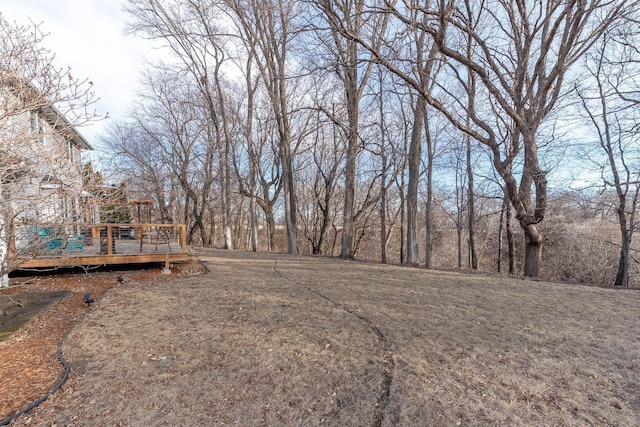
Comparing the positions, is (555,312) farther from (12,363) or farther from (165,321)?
(12,363)

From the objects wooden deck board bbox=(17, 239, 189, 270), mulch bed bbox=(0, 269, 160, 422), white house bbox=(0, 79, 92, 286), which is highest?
white house bbox=(0, 79, 92, 286)

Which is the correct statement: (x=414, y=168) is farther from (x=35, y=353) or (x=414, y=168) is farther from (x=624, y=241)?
(x=35, y=353)

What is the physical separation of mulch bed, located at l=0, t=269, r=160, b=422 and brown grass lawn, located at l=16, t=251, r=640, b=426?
16 cm

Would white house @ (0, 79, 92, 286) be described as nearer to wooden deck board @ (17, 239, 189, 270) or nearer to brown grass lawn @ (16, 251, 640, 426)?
brown grass lawn @ (16, 251, 640, 426)

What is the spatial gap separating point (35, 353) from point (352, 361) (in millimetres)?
3050

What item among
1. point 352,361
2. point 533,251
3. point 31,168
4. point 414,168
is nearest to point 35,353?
point 31,168

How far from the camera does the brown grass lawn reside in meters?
2.07

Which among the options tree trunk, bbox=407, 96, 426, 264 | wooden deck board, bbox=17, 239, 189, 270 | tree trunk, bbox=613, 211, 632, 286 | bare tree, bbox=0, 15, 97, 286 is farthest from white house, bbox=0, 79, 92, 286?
tree trunk, bbox=613, 211, 632, 286

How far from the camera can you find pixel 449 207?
1853cm

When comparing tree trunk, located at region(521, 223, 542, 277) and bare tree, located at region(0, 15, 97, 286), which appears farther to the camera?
tree trunk, located at region(521, 223, 542, 277)

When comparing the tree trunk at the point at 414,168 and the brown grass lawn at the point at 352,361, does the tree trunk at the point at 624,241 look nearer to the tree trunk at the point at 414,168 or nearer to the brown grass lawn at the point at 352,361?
the brown grass lawn at the point at 352,361

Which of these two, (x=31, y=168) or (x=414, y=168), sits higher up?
(x=414, y=168)

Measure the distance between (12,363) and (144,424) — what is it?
188cm

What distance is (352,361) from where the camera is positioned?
2.77 meters
